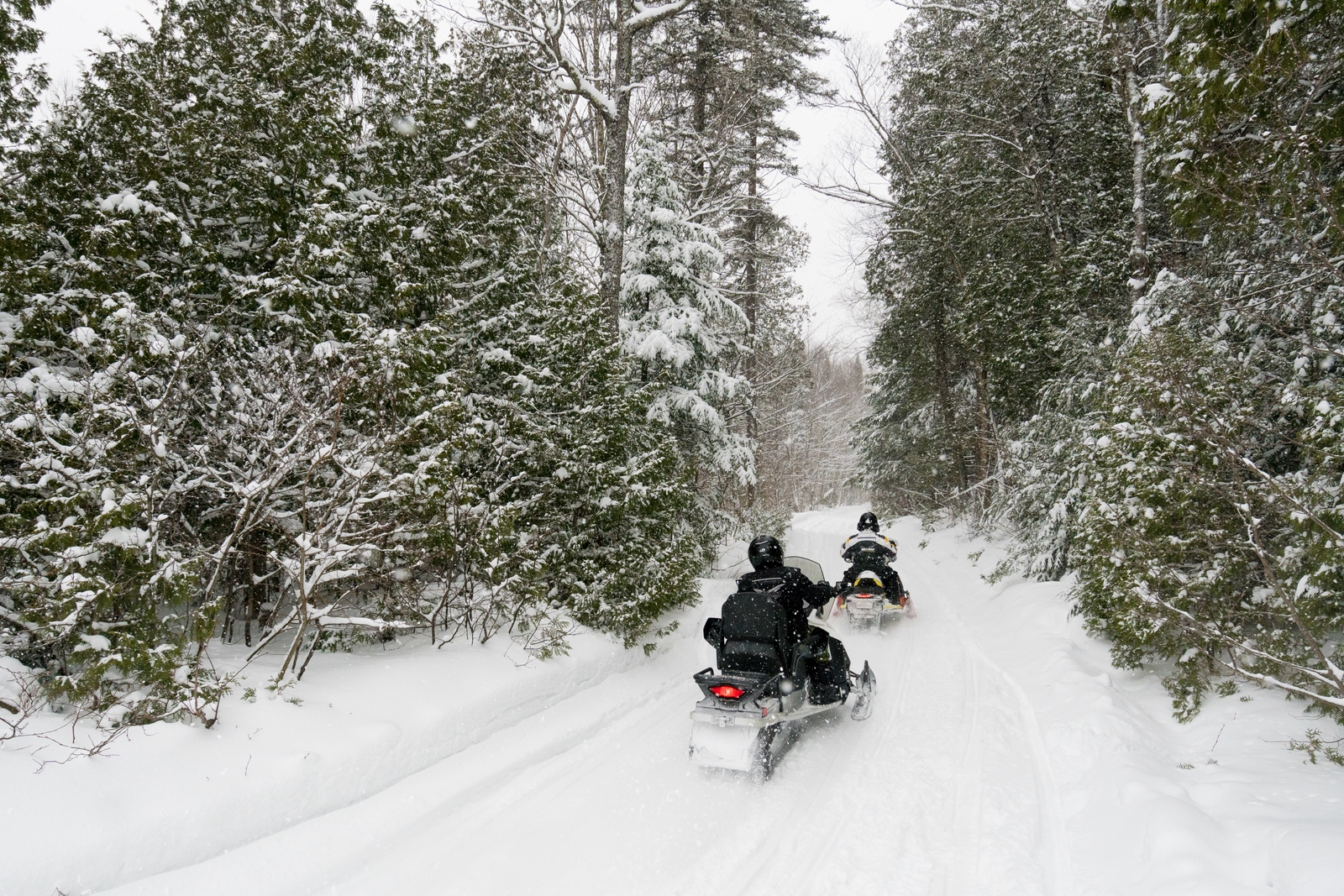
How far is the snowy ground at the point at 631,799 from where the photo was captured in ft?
10.4

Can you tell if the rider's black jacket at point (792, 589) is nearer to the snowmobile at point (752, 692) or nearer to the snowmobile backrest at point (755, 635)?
the snowmobile at point (752, 692)

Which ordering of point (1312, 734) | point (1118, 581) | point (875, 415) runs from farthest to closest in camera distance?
point (875, 415), point (1118, 581), point (1312, 734)

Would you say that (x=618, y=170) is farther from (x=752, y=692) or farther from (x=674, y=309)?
(x=752, y=692)

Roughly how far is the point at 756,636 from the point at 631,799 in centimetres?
160

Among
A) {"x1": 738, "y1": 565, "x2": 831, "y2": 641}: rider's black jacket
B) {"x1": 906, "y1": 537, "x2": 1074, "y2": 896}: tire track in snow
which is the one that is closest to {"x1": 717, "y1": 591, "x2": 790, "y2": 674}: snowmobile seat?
{"x1": 738, "y1": 565, "x2": 831, "y2": 641}: rider's black jacket

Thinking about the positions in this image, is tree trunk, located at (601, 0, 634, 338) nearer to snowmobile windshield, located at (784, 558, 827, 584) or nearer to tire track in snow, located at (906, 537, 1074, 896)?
snowmobile windshield, located at (784, 558, 827, 584)

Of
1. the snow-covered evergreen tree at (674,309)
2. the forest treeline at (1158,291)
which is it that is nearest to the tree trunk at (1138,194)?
the forest treeline at (1158,291)

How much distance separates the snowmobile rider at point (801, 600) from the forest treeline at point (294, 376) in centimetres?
184

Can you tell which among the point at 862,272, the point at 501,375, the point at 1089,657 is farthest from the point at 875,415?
the point at 501,375

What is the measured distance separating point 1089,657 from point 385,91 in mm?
10948

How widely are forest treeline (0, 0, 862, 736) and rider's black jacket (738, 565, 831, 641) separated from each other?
178 centimetres

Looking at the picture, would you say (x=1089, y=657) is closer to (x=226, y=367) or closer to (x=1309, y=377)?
(x=1309, y=377)

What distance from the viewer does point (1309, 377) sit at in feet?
20.2

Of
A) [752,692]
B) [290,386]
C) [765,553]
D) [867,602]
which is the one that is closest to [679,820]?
[752,692]
